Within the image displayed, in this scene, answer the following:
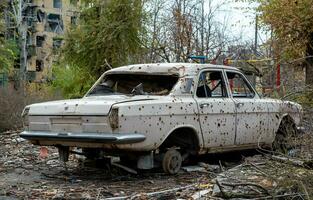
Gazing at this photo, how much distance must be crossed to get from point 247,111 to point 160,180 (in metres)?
2.24

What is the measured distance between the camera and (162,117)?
7.45m

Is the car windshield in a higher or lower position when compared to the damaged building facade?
lower

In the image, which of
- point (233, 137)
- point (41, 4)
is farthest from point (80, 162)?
point (41, 4)

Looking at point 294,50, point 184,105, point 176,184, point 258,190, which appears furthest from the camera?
point 294,50

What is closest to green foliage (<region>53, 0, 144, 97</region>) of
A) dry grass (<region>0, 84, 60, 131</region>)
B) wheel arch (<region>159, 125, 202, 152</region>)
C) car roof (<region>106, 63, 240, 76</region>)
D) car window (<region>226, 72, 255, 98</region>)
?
dry grass (<region>0, 84, 60, 131</region>)

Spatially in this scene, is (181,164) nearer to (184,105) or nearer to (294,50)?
(184,105)

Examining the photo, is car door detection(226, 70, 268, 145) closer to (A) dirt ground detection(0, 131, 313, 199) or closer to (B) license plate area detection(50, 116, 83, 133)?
(A) dirt ground detection(0, 131, 313, 199)

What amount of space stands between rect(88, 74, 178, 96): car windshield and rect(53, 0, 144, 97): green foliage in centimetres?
865

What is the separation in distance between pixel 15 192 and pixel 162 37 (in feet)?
50.7

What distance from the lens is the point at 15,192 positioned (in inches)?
270

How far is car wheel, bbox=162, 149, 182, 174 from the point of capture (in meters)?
7.77

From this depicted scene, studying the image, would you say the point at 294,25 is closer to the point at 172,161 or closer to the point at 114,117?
the point at 172,161

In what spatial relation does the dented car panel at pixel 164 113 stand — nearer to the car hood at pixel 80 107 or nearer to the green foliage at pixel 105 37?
the car hood at pixel 80 107

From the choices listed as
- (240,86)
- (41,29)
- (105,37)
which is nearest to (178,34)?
(105,37)
